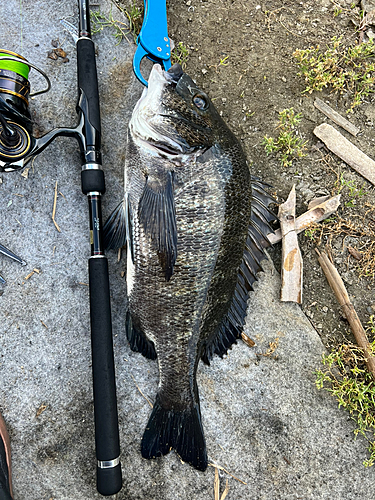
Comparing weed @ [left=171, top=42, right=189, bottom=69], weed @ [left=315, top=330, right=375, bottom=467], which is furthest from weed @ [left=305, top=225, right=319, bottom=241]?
weed @ [left=171, top=42, right=189, bottom=69]

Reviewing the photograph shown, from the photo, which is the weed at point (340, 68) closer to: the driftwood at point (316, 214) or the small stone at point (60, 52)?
the driftwood at point (316, 214)

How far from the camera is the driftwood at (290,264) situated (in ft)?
9.12

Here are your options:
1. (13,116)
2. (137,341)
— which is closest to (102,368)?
(137,341)

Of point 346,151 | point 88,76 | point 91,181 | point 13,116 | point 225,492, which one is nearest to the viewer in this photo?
point 13,116

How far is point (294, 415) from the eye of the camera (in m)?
2.71

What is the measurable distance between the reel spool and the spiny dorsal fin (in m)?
0.82

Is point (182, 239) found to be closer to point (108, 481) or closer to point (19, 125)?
point (19, 125)

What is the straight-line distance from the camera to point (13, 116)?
2275 mm

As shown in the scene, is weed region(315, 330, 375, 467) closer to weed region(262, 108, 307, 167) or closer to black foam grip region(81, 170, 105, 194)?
weed region(262, 108, 307, 167)

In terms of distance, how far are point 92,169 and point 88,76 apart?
654 mm

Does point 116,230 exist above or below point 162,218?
below

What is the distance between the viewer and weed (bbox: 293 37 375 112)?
116 inches

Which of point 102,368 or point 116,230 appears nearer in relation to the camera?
point 102,368

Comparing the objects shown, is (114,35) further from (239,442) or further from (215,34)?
(239,442)
